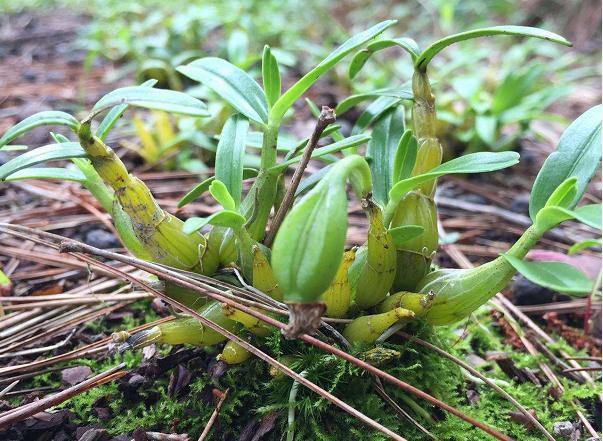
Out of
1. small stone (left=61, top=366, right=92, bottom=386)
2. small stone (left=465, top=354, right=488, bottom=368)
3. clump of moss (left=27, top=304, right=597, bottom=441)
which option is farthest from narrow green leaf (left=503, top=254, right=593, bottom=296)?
small stone (left=61, top=366, right=92, bottom=386)

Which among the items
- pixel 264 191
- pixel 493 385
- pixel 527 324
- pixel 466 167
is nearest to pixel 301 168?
pixel 264 191

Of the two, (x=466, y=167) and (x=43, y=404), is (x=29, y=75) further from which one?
(x=466, y=167)

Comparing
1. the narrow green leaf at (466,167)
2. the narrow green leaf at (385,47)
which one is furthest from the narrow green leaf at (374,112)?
the narrow green leaf at (466,167)

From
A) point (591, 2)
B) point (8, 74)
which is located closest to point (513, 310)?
point (8, 74)

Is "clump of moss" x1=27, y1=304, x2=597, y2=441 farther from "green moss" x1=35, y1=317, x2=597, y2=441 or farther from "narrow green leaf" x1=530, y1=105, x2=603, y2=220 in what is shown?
"narrow green leaf" x1=530, y1=105, x2=603, y2=220

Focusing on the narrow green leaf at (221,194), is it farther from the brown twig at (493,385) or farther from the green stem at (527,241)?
the green stem at (527,241)

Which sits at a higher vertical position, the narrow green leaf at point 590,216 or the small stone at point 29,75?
the small stone at point 29,75

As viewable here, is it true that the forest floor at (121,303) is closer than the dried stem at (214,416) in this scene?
No
